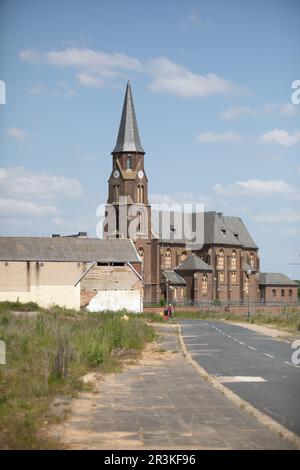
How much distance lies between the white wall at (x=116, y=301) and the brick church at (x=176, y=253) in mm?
17776

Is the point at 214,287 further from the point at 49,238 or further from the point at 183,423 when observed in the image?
the point at 183,423

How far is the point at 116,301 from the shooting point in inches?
2795

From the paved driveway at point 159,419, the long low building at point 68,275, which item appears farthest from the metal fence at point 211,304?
the paved driveway at point 159,419

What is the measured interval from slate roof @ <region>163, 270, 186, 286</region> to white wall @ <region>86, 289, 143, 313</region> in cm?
2186

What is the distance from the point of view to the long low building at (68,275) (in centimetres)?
6838

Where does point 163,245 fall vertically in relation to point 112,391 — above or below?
above

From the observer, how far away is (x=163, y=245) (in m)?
100

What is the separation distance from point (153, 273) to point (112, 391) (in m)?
76.0

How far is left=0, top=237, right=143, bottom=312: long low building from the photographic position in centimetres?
6838

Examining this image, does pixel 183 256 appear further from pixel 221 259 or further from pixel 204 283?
pixel 221 259

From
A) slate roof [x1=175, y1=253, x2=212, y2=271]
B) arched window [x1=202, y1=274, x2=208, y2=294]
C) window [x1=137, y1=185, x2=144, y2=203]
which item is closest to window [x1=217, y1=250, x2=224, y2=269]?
slate roof [x1=175, y1=253, x2=212, y2=271]

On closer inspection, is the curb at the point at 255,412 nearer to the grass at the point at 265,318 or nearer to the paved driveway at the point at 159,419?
the paved driveway at the point at 159,419

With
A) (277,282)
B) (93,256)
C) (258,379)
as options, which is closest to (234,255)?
(277,282)
